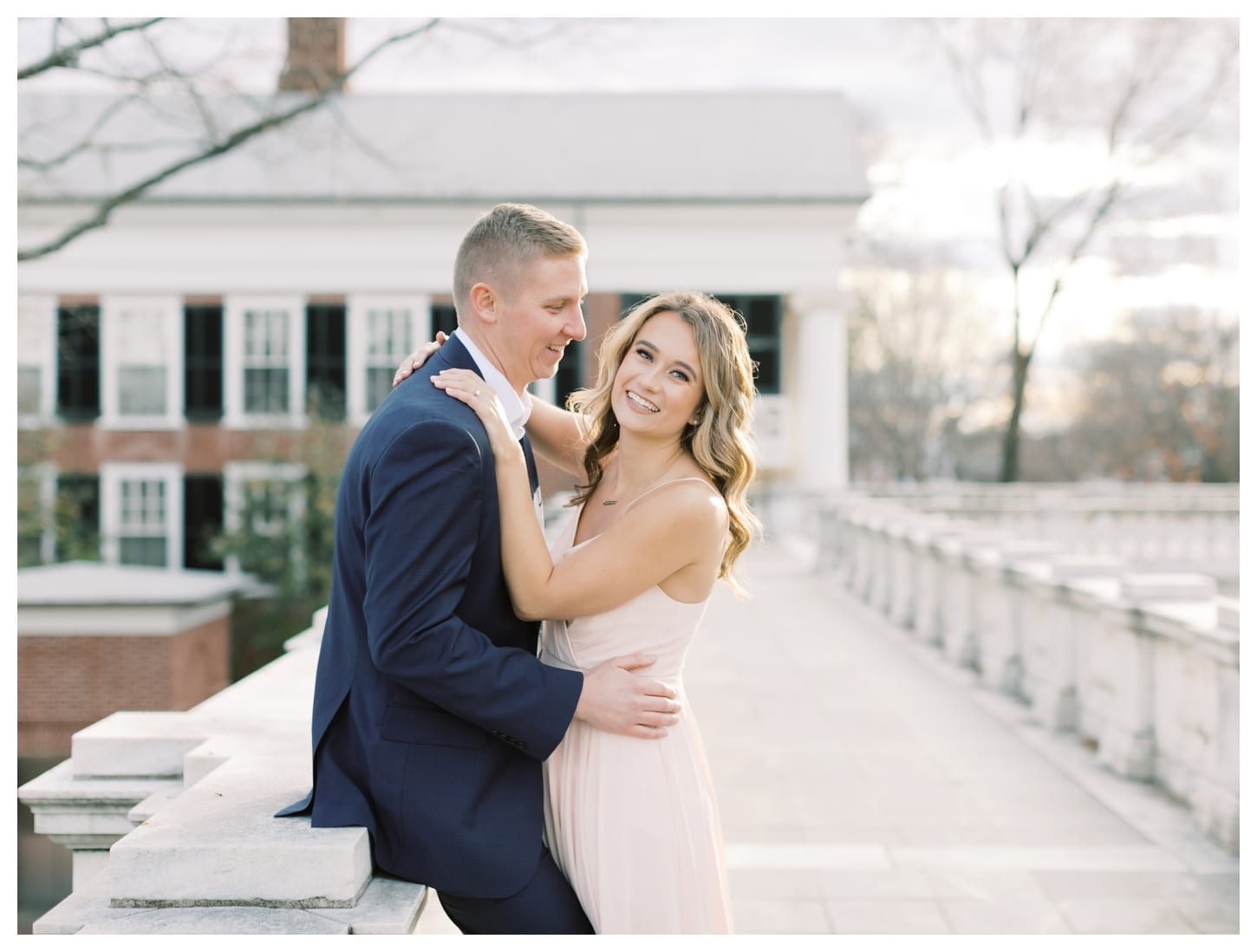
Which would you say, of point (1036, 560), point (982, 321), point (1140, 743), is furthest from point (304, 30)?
point (982, 321)

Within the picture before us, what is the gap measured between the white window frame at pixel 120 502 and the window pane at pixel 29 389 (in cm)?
201

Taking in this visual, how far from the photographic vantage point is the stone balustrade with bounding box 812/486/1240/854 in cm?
647

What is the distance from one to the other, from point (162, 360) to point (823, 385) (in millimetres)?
15236

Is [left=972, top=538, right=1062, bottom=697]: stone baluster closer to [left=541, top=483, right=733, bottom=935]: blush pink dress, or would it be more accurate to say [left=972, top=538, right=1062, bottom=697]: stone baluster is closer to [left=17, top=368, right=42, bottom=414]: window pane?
[left=541, top=483, right=733, bottom=935]: blush pink dress

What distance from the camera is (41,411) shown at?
91.5ft

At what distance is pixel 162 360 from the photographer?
2864cm

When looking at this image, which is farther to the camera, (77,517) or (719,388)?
(77,517)

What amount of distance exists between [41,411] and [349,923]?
28274 millimetres

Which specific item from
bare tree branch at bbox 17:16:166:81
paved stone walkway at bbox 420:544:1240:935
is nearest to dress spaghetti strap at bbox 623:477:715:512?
paved stone walkway at bbox 420:544:1240:935

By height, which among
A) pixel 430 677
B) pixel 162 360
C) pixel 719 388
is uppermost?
pixel 162 360

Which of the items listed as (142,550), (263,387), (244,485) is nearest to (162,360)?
(263,387)

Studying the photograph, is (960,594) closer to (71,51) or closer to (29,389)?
(71,51)

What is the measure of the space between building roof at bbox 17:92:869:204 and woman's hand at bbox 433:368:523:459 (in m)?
24.4

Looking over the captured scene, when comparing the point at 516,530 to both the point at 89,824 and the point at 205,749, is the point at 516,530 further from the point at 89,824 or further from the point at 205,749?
the point at 89,824
